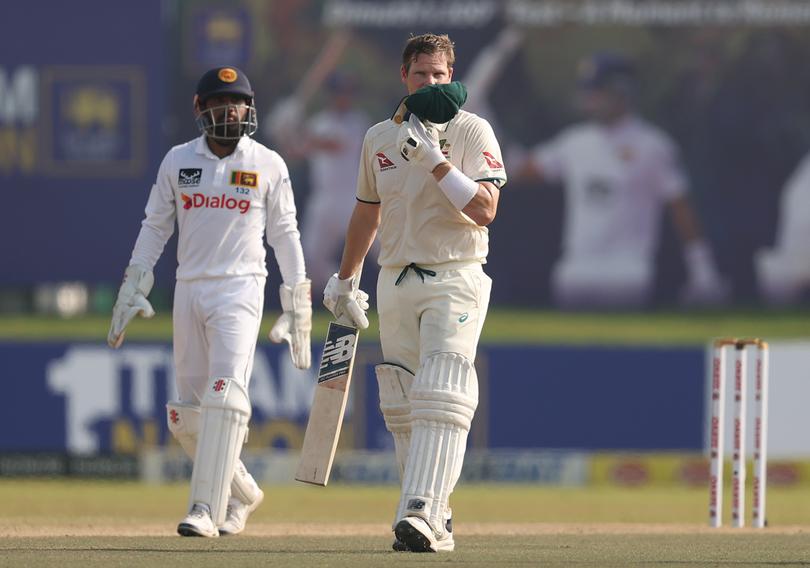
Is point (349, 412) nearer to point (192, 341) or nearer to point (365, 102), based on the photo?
point (365, 102)

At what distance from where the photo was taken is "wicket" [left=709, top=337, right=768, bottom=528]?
26.3ft

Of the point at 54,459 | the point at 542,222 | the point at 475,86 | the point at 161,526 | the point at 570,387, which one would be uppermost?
the point at 475,86

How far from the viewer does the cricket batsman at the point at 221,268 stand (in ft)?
21.6

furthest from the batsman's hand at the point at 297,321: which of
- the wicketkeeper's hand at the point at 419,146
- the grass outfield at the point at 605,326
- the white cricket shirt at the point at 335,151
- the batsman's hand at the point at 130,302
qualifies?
the white cricket shirt at the point at 335,151

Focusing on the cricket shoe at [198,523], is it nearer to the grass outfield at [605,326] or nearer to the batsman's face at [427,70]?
the batsman's face at [427,70]

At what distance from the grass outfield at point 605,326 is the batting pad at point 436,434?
9515 mm

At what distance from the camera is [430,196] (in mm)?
6012

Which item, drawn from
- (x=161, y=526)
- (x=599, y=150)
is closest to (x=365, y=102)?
(x=599, y=150)

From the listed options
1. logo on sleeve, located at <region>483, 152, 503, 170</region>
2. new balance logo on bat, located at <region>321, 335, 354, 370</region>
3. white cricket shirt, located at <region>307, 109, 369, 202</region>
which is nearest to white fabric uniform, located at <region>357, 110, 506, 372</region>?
logo on sleeve, located at <region>483, 152, 503, 170</region>

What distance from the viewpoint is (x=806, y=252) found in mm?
15953

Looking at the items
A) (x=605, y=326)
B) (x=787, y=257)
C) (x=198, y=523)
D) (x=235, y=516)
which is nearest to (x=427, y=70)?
(x=198, y=523)

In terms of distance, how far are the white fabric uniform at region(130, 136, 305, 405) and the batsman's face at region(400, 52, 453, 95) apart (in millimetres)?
966

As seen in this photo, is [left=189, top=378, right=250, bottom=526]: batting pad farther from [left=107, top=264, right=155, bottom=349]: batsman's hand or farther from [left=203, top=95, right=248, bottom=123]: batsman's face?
[left=203, top=95, right=248, bottom=123]: batsman's face

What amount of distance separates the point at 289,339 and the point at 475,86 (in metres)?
9.12
